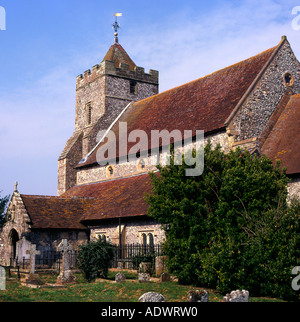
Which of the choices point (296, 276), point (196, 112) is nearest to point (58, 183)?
point (196, 112)

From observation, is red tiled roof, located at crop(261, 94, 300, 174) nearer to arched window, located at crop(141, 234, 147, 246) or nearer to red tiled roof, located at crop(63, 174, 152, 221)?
red tiled roof, located at crop(63, 174, 152, 221)

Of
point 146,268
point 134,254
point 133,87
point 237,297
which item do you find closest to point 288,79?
point 134,254

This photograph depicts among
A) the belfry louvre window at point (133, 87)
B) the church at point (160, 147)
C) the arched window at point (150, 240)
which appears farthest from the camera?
the belfry louvre window at point (133, 87)

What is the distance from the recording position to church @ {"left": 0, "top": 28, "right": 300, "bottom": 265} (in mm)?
19406

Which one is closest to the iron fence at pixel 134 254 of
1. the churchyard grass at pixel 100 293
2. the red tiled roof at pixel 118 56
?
the churchyard grass at pixel 100 293

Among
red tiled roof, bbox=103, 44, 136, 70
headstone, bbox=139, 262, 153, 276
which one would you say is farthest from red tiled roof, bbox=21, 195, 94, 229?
red tiled roof, bbox=103, 44, 136, 70

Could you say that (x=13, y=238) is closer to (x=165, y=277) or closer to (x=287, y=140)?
(x=165, y=277)

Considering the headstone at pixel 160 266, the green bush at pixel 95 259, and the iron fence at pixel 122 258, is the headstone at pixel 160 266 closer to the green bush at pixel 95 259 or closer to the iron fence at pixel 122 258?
the iron fence at pixel 122 258

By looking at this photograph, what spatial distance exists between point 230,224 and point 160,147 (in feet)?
32.7

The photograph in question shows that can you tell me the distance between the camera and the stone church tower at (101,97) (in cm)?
3141

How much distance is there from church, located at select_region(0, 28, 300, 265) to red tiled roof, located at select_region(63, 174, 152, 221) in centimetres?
7

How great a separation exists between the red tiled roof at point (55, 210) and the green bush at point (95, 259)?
18.4 ft
